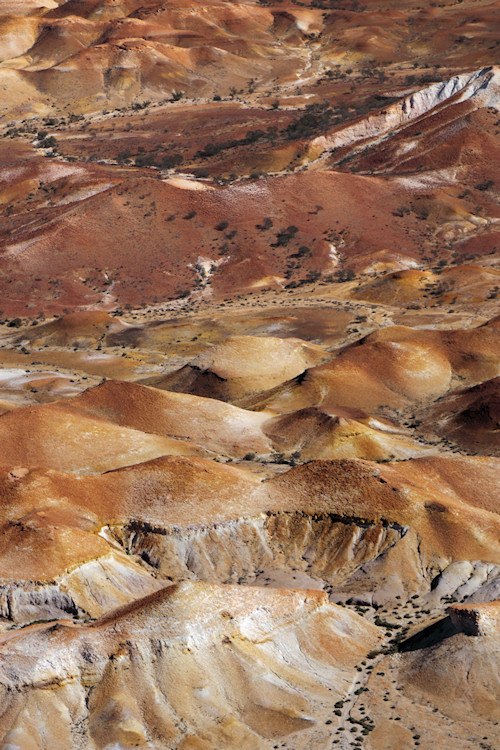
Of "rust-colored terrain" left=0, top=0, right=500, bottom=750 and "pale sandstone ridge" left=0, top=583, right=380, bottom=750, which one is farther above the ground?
"pale sandstone ridge" left=0, top=583, right=380, bottom=750

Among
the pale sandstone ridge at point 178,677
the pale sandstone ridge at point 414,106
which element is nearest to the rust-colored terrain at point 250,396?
the pale sandstone ridge at point 178,677

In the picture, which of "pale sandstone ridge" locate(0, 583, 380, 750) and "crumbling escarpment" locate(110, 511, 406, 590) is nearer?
"pale sandstone ridge" locate(0, 583, 380, 750)

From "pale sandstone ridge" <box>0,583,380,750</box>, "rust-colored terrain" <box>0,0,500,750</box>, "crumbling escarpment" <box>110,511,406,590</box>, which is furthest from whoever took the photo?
"crumbling escarpment" <box>110,511,406,590</box>

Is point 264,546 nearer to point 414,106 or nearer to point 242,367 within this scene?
point 242,367

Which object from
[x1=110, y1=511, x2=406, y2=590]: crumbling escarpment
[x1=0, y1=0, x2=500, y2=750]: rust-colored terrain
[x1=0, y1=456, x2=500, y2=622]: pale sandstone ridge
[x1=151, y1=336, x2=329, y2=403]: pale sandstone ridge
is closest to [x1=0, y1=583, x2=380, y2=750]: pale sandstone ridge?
[x1=0, y1=0, x2=500, y2=750]: rust-colored terrain

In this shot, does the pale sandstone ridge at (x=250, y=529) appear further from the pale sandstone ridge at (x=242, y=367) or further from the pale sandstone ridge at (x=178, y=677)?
the pale sandstone ridge at (x=242, y=367)

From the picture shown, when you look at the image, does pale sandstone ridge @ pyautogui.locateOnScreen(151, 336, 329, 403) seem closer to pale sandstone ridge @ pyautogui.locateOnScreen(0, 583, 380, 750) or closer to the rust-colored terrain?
the rust-colored terrain

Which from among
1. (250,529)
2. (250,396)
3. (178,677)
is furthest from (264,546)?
(250,396)
